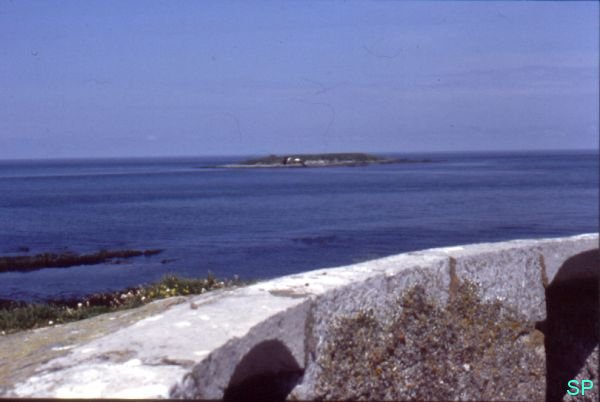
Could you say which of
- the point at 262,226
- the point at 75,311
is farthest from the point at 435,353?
the point at 262,226

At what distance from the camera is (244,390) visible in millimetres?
2406

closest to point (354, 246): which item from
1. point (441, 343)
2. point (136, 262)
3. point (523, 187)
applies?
point (136, 262)

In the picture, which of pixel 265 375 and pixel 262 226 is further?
pixel 262 226

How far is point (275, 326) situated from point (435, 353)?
101 cm

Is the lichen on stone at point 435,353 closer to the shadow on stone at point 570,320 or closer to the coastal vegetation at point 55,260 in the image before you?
the shadow on stone at point 570,320

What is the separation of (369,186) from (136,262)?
172ft

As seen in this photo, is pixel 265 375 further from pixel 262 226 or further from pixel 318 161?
pixel 318 161

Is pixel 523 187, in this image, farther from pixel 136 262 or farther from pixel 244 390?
pixel 244 390

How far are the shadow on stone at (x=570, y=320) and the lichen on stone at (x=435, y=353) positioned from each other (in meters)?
0.18

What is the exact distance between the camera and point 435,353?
3.15m

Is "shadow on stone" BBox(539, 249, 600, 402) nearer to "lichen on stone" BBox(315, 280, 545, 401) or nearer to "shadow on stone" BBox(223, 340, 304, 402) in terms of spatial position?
"lichen on stone" BBox(315, 280, 545, 401)

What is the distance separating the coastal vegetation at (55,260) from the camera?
25234 millimetres

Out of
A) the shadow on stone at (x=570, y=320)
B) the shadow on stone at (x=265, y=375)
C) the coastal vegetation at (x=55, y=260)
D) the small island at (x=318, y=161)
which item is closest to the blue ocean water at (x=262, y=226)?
the coastal vegetation at (x=55, y=260)


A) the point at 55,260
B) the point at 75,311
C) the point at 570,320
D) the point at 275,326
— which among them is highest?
the point at 275,326
